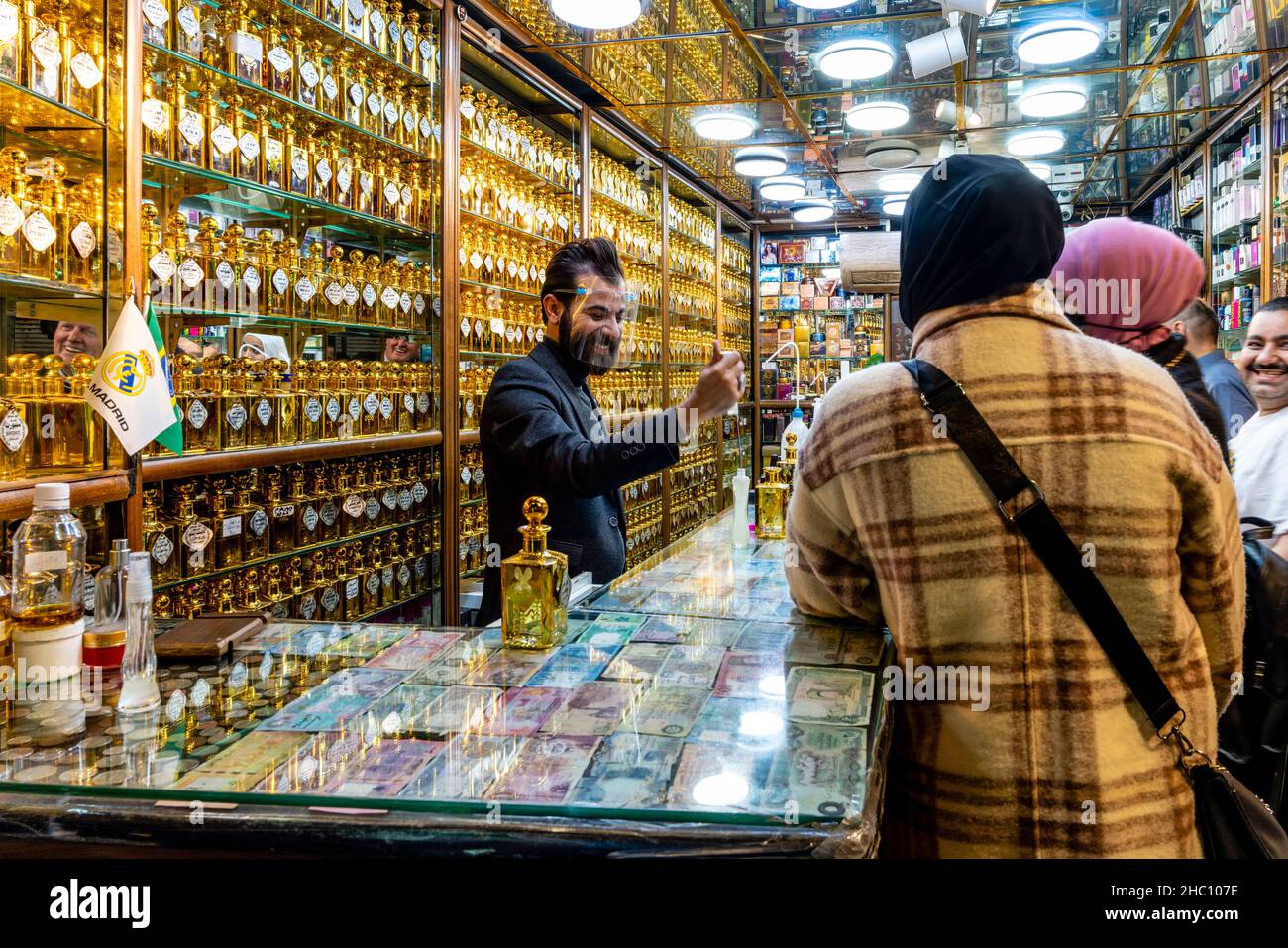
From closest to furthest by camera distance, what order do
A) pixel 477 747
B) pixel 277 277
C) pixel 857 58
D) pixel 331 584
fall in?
pixel 477 747 < pixel 277 277 < pixel 331 584 < pixel 857 58

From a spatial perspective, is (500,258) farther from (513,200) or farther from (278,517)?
(278,517)

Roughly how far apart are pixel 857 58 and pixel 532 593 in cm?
368

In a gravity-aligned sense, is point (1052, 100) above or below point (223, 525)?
above

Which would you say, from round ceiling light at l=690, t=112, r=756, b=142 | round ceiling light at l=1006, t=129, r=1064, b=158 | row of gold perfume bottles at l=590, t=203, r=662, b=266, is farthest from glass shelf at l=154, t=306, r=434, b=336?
round ceiling light at l=1006, t=129, r=1064, b=158

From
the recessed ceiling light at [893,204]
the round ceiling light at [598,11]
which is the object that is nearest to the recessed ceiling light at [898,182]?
the recessed ceiling light at [893,204]

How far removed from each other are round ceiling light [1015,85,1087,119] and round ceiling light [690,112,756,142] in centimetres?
149

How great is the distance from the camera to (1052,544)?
3.80 feet

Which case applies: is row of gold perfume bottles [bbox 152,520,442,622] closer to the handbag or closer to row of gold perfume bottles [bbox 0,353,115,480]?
row of gold perfume bottles [bbox 0,353,115,480]

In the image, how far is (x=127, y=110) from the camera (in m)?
2.30

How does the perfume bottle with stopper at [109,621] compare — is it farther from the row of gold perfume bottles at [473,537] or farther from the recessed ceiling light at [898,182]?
the recessed ceiling light at [898,182]

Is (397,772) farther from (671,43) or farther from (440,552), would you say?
(671,43)

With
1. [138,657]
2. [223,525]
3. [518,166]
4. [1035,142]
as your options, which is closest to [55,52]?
[223,525]

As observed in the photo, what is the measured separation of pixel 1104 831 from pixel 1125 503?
1.34ft
